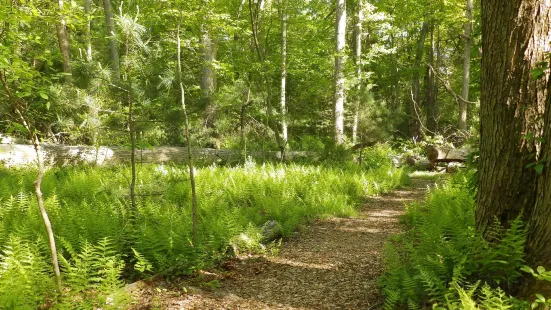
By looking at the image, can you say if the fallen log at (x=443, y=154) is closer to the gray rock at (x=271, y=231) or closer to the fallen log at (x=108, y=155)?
the fallen log at (x=108, y=155)

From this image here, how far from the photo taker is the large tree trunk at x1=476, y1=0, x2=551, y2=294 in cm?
326

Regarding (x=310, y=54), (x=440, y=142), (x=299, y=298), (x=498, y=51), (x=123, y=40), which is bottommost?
(x=299, y=298)

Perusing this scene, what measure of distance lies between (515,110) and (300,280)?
3.02 meters

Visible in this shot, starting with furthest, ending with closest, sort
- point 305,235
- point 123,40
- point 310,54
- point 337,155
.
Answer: point 310,54 < point 337,155 < point 305,235 < point 123,40

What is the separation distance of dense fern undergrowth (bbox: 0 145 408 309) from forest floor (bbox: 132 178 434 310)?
1.05 feet

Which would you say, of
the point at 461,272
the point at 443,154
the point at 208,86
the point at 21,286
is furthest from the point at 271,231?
the point at 443,154

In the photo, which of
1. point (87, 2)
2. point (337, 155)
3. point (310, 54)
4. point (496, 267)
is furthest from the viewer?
point (310, 54)

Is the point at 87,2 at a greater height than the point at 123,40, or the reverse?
the point at 87,2

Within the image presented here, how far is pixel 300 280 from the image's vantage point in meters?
4.55

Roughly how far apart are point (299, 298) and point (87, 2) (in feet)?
56.0

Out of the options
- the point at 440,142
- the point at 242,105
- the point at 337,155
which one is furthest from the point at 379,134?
the point at 242,105

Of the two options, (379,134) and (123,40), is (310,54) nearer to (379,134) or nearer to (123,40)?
(379,134)

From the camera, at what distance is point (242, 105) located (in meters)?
11.5

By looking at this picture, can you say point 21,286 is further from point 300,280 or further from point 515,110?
point 515,110
